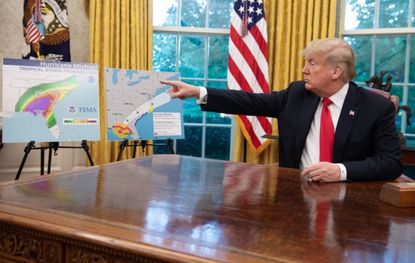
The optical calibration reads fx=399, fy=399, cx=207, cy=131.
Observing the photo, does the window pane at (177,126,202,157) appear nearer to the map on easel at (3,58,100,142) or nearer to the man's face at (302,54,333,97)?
the map on easel at (3,58,100,142)

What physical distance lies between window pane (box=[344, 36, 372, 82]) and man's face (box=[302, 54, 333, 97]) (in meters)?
2.38

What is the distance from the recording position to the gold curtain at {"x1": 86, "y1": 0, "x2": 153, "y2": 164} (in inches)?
160

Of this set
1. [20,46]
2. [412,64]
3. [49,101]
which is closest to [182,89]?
[49,101]

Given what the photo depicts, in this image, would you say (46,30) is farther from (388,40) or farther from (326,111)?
(388,40)

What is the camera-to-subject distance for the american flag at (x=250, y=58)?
157 inches

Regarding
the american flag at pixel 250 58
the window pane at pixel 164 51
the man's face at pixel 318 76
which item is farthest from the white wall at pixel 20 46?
the man's face at pixel 318 76

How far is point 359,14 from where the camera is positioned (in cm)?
419

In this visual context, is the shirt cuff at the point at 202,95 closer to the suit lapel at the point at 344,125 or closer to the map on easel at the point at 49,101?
the suit lapel at the point at 344,125

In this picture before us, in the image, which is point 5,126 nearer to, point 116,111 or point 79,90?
point 79,90

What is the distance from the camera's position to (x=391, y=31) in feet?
13.3

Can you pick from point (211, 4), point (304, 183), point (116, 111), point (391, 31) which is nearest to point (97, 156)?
point (116, 111)

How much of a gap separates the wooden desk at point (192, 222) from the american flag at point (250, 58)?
2.57m

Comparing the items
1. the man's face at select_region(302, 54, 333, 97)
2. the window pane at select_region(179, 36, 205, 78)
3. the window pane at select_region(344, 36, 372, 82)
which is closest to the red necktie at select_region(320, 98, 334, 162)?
the man's face at select_region(302, 54, 333, 97)

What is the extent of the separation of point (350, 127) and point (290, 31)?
2.29 m
